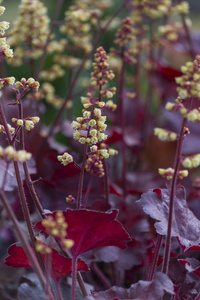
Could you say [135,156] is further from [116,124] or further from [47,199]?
[47,199]

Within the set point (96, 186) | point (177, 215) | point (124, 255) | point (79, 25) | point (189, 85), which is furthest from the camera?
point (79, 25)

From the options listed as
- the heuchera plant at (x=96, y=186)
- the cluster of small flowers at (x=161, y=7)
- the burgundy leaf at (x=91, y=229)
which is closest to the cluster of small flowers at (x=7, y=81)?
the heuchera plant at (x=96, y=186)

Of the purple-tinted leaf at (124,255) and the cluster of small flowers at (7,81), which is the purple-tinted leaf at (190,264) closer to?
the purple-tinted leaf at (124,255)

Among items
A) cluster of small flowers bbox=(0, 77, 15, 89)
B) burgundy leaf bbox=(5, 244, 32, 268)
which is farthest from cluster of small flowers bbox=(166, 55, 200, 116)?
burgundy leaf bbox=(5, 244, 32, 268)

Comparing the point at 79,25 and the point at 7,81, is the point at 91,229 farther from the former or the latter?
the point at 79,25

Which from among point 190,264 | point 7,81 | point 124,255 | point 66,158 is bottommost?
point 124,255

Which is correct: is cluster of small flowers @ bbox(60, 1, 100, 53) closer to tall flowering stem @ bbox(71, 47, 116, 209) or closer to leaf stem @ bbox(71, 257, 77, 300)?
tall flowering stem @ bbox(71, 47, 116, 209)

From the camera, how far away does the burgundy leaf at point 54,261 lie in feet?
2.31

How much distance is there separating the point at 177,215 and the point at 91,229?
6.9 inches

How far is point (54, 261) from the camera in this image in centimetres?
71

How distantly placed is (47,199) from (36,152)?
242mm

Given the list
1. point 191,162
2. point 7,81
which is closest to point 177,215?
point 191,162

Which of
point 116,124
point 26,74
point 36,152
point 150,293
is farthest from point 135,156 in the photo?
point 150,293

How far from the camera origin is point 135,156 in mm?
1548
